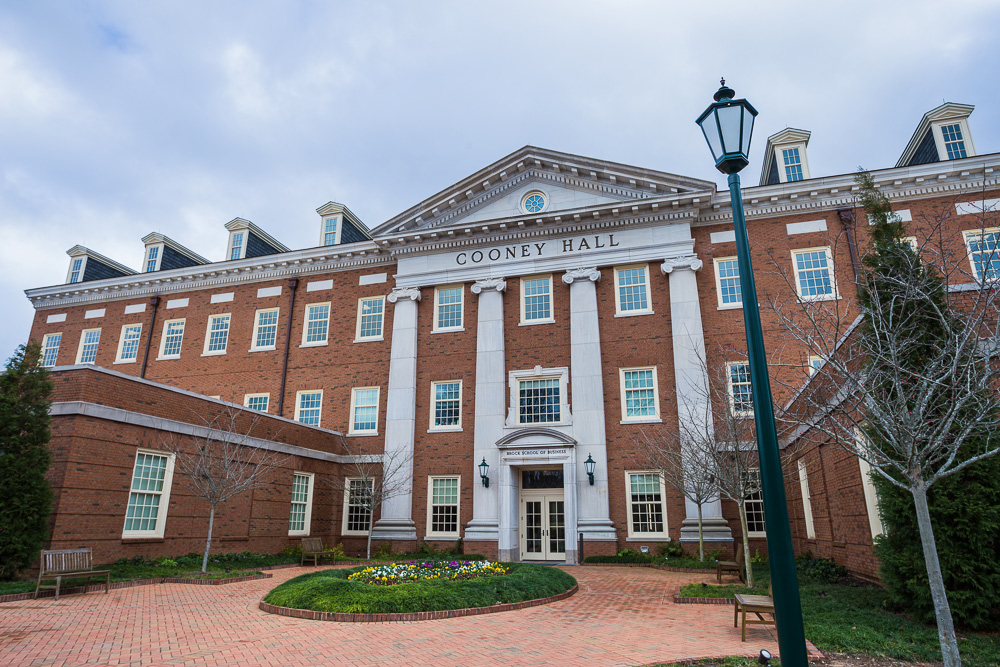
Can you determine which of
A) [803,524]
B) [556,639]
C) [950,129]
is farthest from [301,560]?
Result: [950,129]

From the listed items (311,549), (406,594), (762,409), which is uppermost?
(762,409)

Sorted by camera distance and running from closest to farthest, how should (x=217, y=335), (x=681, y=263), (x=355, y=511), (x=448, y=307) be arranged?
(x=681, y=263) → (x=355, y=511) → (x=448, y=307) → (x=217, y=335)

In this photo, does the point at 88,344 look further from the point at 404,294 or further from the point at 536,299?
the point at 536,299

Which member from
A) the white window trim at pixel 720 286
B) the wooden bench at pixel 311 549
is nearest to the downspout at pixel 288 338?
the wooden bench at pixel 311 549

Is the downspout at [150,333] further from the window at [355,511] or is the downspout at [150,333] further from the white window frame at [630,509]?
the white window frame at [630,509]

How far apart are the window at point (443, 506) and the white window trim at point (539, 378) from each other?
127 inches

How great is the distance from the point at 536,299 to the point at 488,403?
4.58 metres

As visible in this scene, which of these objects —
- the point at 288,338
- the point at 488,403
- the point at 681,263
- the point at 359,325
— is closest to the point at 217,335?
the point at 288,338

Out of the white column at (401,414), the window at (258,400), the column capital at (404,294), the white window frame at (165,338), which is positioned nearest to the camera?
the white column at (401,414)

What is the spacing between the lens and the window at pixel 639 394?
21984mm

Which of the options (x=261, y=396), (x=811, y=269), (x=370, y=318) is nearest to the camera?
(x=811, y=269)

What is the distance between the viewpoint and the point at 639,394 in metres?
22.3

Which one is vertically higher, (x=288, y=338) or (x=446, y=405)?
(x=288, y=338)

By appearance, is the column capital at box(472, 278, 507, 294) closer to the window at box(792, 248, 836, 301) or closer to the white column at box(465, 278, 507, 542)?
the white column at box(465, 278, 507, 542)
